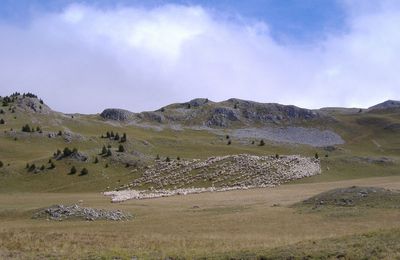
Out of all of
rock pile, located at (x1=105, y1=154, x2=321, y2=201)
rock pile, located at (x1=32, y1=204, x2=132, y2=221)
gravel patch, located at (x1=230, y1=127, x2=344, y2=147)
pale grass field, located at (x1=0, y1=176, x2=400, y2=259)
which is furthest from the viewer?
gravel patch, located at (x1=230, y1=127, x2=344, y2=147)

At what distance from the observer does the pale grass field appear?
30.5m

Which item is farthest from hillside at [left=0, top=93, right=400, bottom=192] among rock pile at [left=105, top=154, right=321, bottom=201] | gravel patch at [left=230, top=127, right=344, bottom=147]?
rock pile at [left=105, top=154, right=321, bottom=201]

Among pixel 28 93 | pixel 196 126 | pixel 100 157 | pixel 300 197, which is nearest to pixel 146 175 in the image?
pixel 100 157

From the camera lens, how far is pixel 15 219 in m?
54.1

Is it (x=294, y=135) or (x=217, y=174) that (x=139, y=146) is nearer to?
(x=217, y=174)

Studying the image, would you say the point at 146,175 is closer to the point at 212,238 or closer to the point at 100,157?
the point at 100,157

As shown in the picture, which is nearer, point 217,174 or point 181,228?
point 181,228

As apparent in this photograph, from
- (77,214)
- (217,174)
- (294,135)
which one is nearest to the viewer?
(77,214)

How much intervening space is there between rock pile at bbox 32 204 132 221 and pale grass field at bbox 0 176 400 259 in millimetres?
1781

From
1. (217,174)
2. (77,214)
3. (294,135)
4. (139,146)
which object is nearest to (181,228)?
(77,214)

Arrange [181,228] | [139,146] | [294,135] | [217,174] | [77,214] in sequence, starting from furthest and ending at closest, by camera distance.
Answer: [294,135] → [139,146] → [217,174] → [77,214] → [181,228]

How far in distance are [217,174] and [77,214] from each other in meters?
45.7

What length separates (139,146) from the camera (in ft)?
431

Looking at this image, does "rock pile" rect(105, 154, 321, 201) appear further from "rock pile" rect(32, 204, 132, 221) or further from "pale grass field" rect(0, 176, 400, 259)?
"rock pile" rect(32, 204, 132, 221)
